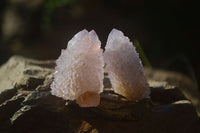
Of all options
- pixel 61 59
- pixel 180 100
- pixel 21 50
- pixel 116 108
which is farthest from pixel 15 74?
pixel 21 50

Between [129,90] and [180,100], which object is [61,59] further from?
[180,100]

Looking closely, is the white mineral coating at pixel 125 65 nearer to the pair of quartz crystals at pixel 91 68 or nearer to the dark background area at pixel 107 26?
the pair of quartz crystals at pixel 91 68

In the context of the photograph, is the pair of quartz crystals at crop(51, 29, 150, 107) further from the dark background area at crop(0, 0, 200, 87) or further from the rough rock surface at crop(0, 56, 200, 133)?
the dark background area at crop(0, 0, 200, 87)

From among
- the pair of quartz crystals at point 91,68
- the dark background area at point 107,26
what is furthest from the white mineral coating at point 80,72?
the dark background area at point 107,26

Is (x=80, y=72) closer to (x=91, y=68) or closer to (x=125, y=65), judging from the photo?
(x=91, y=68)

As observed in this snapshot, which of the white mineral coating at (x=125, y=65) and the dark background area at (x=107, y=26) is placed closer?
the white mineral coating at (x=125, y=65)

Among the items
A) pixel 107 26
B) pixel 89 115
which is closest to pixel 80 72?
pixel 89 115
